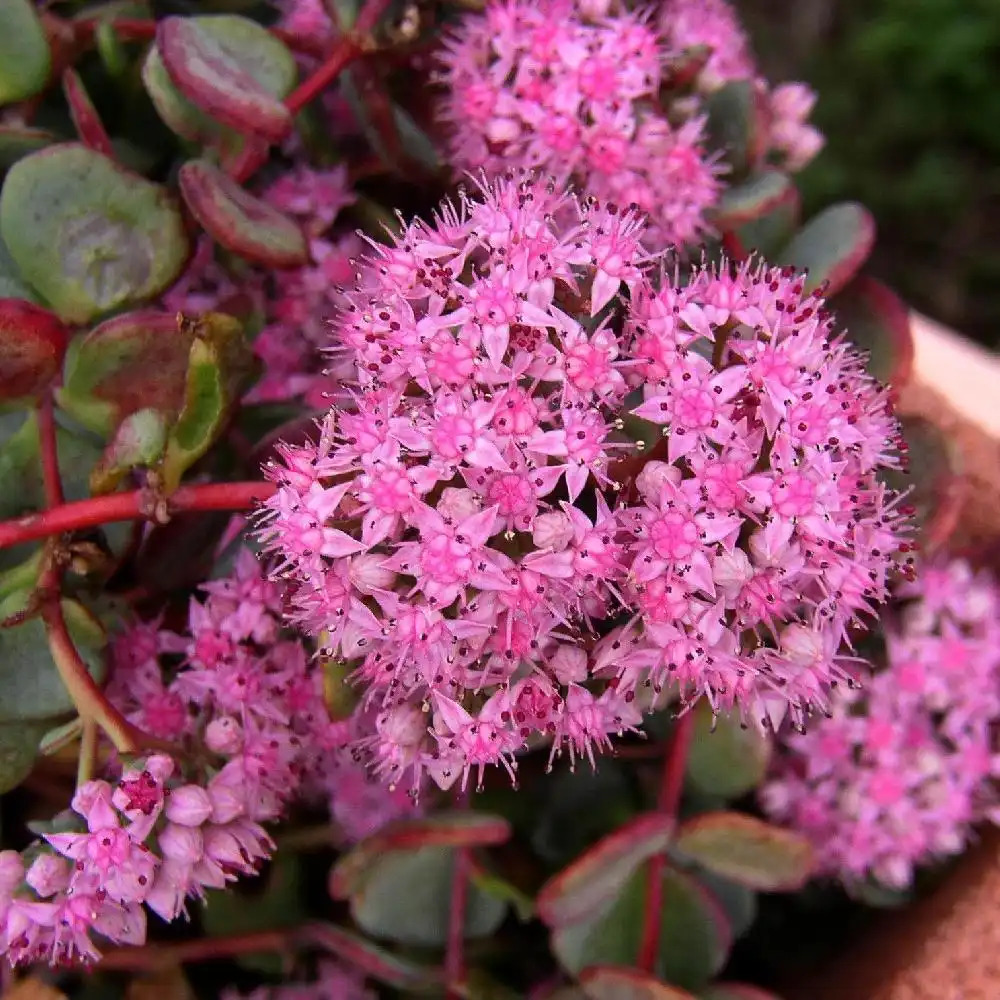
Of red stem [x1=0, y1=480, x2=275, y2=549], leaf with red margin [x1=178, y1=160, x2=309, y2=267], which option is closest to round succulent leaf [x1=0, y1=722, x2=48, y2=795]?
red stem [x1=0, y1=480, x2=275, y2=549]

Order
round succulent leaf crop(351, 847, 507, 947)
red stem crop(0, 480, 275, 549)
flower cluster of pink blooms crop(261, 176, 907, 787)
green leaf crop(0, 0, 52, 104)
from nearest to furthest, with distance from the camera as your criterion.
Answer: flower cluster of pink blooms crop(261, 176, 907, 787)
red stem crop(0, 480, 275, 549)
green leaf crop(0, 0, 52, 104)
round succulent leaf crop(351, 847, 507, 947)

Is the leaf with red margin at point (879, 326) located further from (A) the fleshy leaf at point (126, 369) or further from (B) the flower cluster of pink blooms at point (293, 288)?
(A) the fleshy leaf at point (126, 369)

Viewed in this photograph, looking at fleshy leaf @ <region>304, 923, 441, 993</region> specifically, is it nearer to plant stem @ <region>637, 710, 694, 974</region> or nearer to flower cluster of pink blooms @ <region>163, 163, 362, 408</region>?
plant stem @ <region>637, 710, 694, 974</region>

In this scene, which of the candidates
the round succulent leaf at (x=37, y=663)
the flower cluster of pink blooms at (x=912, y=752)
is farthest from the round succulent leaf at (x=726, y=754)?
the round succulent leaf at (x=37, y=663)

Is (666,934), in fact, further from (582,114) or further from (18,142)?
(18,142)

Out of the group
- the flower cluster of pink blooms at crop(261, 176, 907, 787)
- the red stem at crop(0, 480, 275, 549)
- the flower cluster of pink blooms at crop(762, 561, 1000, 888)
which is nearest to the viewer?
Answer: the flower cluster of pink blooms at crop(261, 176, 907, 787)

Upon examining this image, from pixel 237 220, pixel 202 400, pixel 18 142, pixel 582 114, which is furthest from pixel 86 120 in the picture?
pixel 582 114
